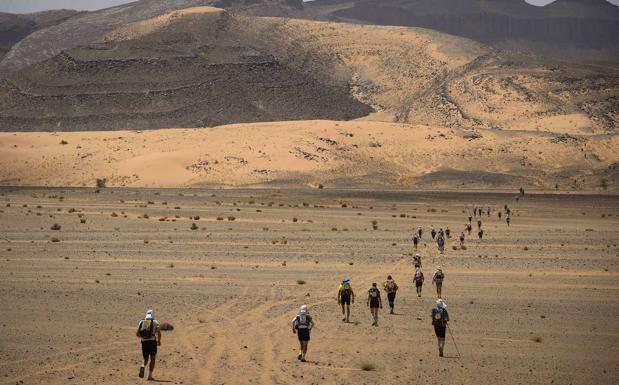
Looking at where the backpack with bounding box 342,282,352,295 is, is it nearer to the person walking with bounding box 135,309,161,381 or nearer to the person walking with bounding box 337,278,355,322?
the person walking with bounding box 337,278,355,322

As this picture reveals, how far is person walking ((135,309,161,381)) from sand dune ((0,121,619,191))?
68.1 meters

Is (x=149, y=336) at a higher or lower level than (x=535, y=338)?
higher

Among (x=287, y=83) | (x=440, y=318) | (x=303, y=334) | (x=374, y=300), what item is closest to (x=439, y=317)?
(x=440, y=318)

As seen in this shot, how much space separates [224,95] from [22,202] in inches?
2747

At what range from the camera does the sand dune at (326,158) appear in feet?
289

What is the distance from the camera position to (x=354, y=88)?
143750mm

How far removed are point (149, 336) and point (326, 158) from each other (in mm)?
77672

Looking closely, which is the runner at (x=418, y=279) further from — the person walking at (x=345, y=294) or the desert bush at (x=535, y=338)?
the desert bush at (x=535, y=338)

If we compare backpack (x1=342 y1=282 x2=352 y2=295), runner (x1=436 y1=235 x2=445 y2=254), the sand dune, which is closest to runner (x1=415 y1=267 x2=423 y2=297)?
backpack (x1=342 y1=282 x2=352 y2=295)

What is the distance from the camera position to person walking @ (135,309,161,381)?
17.6 meters

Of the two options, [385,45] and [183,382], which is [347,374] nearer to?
[183,382]

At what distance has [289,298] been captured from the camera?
27766 mm

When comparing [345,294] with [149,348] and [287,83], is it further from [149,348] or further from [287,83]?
[287,83]

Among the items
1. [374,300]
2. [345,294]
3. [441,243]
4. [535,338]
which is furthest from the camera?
[441,243]
